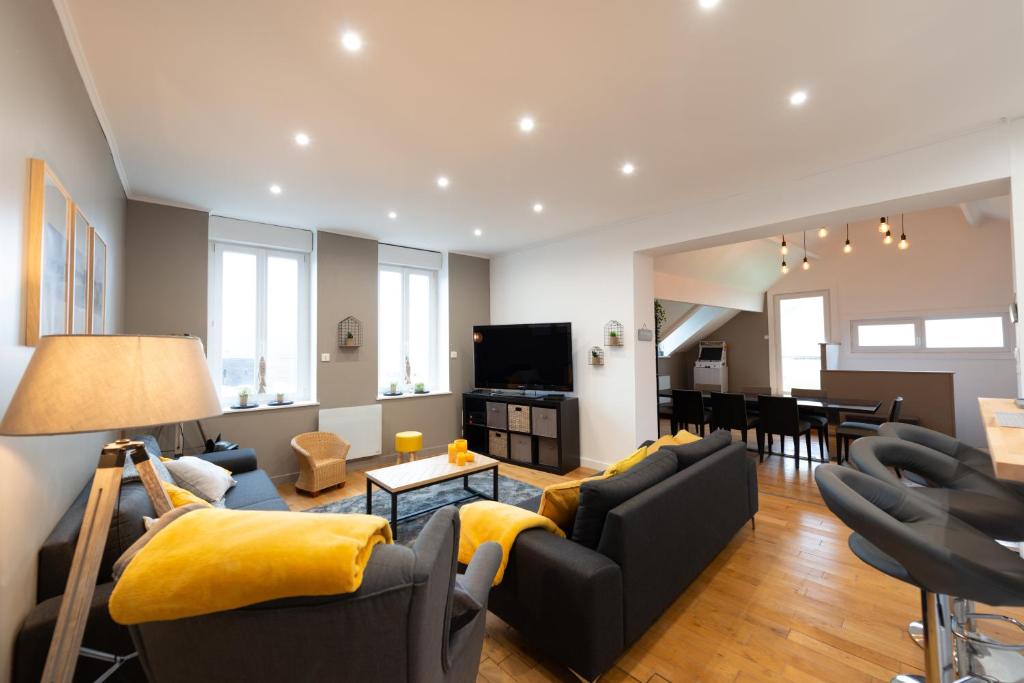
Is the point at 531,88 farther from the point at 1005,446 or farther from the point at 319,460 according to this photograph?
the point at 319,460

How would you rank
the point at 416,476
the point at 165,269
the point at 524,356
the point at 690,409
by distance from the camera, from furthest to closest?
1. the point at 690,409
2. the point at 524,356
3. the point at 165,269
4. the point at 416,476

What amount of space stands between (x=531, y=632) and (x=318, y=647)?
1194 millimetres

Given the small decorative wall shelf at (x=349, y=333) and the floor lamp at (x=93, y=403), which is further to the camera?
→ the small decorative wall shelf at (x=349, y=333)

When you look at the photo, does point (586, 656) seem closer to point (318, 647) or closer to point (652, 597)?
point (652, 597)

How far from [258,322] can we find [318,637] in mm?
4442

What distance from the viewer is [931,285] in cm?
633

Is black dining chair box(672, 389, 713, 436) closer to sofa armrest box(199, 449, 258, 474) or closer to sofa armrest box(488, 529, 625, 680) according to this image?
sofa armrest box(488, 529, 625, 680)

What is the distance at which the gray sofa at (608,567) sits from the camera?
1.58m

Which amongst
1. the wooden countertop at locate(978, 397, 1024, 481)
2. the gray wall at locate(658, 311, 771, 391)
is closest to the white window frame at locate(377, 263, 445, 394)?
the wooden countertop at locate(978, 397, 1024, 481)

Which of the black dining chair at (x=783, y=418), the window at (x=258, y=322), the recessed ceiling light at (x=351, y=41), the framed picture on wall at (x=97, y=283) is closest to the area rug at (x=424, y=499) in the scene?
the window at (x=258, y=322)

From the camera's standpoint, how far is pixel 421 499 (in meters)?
3.75

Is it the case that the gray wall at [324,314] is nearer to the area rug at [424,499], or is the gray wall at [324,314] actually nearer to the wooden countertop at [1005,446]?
the area rug at [424,499]

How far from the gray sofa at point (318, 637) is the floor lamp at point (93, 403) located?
0.35 meters

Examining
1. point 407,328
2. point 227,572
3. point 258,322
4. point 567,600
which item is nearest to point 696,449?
point 567,600
